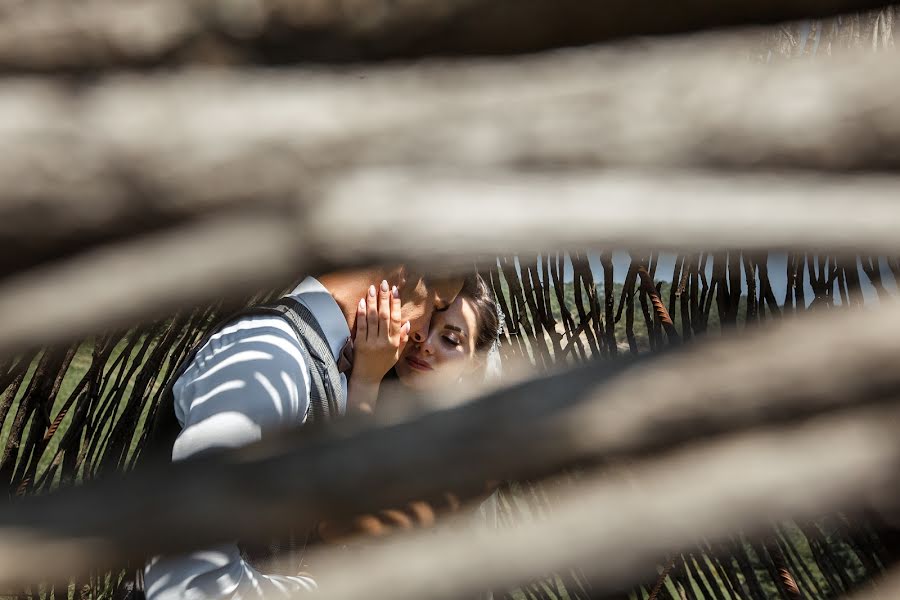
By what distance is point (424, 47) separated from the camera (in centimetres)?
20

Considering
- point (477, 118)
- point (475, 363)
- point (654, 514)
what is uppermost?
point (477, 118)

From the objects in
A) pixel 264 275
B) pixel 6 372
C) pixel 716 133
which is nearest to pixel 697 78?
pixel 716 133

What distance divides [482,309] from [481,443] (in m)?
1.29

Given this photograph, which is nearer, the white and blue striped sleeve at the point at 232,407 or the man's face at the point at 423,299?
the white and blue striped sleeve at the point at 232,407

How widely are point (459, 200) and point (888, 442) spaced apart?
0.14 metres

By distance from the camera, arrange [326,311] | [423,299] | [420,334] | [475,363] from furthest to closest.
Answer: [475,363], [420,334], [423,299], [326,311]

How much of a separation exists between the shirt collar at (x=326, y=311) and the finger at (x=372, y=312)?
61 millimetres

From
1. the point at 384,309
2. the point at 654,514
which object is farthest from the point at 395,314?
the point at 654,514

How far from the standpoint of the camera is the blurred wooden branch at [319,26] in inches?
7.3

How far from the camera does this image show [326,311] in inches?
42.7

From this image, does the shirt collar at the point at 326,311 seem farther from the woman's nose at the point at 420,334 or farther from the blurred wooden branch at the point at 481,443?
the blurred wooden branch at the point at 481,443

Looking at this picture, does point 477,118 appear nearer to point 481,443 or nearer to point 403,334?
point 481,443

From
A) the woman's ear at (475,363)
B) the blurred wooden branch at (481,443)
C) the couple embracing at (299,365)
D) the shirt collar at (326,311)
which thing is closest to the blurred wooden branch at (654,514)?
the blurred wooden branch at (481,443)

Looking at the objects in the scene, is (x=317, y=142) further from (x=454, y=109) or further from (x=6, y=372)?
(x=6, y=372)
